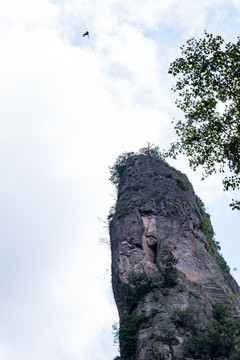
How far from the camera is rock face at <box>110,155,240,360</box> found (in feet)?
58.7

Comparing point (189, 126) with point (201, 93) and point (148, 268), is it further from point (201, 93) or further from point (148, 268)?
point (148, 268)

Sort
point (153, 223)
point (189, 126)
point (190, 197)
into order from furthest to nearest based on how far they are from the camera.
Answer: point (190, 197), point (153, 223), point (189, 126)

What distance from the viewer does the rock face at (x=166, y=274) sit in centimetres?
1791

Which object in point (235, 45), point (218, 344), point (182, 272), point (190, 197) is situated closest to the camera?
point (235, 45)

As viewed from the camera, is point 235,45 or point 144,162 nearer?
point 235,45

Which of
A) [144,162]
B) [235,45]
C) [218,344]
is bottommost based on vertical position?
[218,344]

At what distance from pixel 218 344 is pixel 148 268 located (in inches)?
282

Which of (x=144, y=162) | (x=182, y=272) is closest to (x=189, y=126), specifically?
(x=182, y=272)

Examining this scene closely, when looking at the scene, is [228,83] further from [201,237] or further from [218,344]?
[201,237]

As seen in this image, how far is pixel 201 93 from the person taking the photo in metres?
15.6

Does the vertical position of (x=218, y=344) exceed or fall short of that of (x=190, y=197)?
it falls short

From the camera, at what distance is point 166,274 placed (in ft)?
72.4

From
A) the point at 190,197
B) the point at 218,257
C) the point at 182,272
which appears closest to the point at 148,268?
the point at 182,272

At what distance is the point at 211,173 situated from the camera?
50.8 ft
